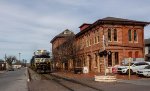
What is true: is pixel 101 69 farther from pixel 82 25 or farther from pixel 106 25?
pixel 82 25

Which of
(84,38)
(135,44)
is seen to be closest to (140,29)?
(135,44)

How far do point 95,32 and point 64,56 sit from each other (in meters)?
9.79

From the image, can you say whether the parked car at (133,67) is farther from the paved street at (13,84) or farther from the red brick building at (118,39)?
the paved street at (13,84)

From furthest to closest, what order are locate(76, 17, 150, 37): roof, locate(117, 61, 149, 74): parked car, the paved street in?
locate(76, 17, 150, 37): roof < locate(117, 61, 149, 74): parked car < the paved street

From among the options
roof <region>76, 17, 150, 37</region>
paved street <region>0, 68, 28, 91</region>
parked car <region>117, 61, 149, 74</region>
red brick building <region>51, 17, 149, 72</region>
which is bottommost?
paved street <region>0, 68, 28, 91</region>

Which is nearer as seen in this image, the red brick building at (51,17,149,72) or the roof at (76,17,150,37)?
the red brick building at (51,17,149,72)

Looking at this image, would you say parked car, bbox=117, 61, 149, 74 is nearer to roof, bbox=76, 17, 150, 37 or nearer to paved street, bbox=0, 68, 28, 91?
paved street, bbox=0, 68, 28, 91

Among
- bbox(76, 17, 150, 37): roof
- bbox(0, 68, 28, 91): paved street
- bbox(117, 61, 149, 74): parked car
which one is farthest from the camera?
bbox(76, 17, 150, 37): roof

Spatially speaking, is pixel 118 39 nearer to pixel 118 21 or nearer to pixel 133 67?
pixel 118 21

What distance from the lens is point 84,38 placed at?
70875 mm

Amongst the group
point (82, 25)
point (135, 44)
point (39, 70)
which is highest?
point (82, 25)

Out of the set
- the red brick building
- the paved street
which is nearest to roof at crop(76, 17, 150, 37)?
the red brick building

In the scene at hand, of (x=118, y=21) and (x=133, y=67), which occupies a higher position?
(x=118, y=21)

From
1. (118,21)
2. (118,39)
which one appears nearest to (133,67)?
(118,39)
